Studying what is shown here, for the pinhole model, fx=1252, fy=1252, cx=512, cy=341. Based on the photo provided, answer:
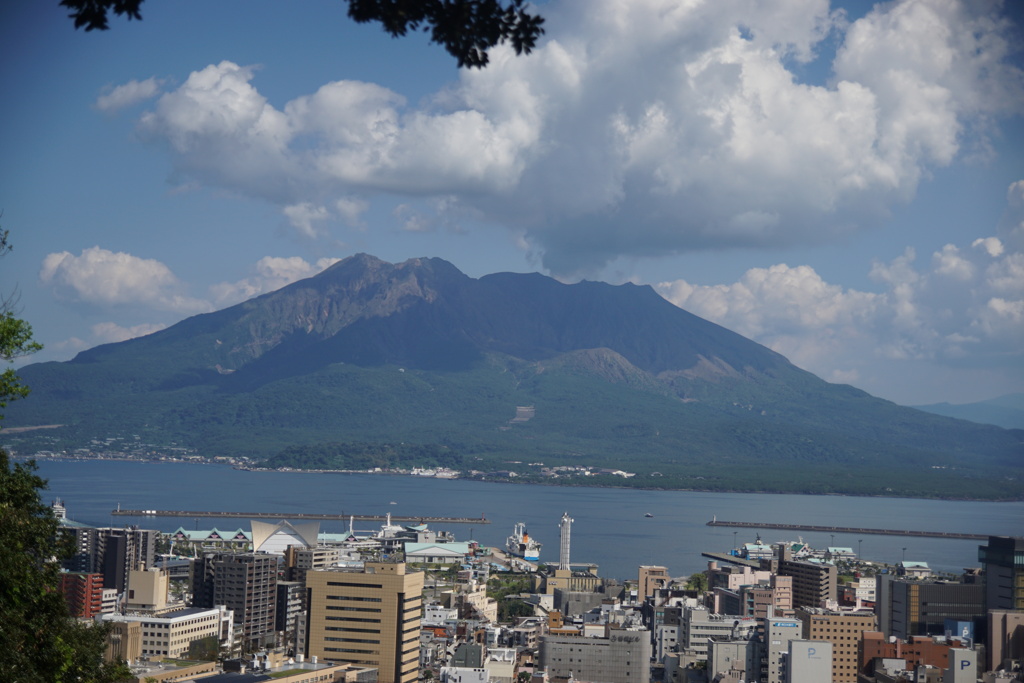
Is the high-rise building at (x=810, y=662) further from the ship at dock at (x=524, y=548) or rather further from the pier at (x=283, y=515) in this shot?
the pier at (x=283, y=515)

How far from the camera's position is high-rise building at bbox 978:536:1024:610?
1894 centimetres

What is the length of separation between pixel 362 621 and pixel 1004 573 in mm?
10637

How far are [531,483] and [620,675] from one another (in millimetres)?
50553

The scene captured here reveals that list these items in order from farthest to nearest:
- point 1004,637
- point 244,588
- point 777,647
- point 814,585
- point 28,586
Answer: point 814,585
point 244,588
point 1004,637
point 777,647
point 28,586

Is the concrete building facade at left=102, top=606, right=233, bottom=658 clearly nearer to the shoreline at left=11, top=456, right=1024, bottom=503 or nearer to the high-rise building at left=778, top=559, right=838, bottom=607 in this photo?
the high-rise building at left=778, top=559, right=838, bottom=607

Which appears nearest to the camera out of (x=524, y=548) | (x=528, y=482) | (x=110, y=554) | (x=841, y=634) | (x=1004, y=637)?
(x=1004, y=637)

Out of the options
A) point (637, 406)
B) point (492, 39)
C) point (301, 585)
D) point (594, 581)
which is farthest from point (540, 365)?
point (492, 39)

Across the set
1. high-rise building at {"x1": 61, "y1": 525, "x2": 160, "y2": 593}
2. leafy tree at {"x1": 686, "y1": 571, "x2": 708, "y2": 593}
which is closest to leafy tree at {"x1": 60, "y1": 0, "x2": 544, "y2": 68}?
high-rise building at {"x1": 61, "y1": 525, "x2": 160, "y2": 593}

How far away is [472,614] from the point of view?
21.2 m

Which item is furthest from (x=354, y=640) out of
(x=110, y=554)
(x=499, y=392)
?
(x=499, y=392)

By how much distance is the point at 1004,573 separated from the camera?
63.2 ft

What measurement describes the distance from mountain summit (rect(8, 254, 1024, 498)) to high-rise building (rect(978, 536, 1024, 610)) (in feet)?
132

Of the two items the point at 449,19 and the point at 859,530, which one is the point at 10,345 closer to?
the point at 449,19

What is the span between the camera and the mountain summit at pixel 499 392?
7512cm
